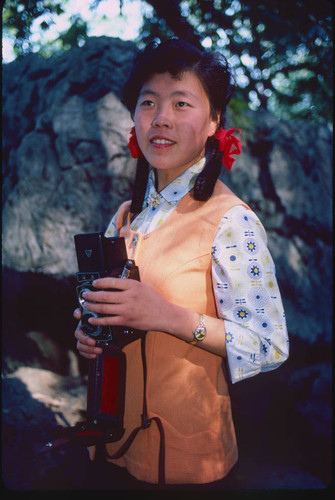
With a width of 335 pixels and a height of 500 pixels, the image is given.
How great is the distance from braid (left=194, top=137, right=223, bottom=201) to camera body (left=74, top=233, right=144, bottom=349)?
41 cm

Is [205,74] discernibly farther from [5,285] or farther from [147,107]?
[5,285]

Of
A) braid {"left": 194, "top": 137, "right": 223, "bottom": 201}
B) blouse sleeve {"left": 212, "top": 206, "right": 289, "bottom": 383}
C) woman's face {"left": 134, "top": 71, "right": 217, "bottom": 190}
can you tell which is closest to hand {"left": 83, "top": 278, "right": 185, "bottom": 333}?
blouse sleeve {"left": 212, "top": 206, "right": 289, "bottom": 383}

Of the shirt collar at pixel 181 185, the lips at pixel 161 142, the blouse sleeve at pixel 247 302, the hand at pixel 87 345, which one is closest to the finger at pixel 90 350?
the hand at pixel 87 345

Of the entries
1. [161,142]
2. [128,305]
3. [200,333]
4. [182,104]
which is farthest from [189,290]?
[182,104]

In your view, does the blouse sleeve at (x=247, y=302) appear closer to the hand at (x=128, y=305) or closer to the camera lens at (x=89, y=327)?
the hand at (x=128, y=305)

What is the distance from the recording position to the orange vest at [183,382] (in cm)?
129

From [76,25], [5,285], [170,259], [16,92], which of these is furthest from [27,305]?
[76,25]

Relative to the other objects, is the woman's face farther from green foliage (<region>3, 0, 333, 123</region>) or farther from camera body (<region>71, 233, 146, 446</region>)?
green foliage (<region>3, 0, 333, 123</region>)

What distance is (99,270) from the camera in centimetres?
119

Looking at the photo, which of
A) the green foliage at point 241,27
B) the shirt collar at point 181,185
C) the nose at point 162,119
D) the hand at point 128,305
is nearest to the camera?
the hand at point 128,305

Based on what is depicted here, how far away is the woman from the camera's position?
1.21 m

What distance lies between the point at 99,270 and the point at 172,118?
0.67 m

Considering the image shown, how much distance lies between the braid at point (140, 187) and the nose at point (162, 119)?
0.37 m

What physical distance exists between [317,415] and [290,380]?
40 centimetres
